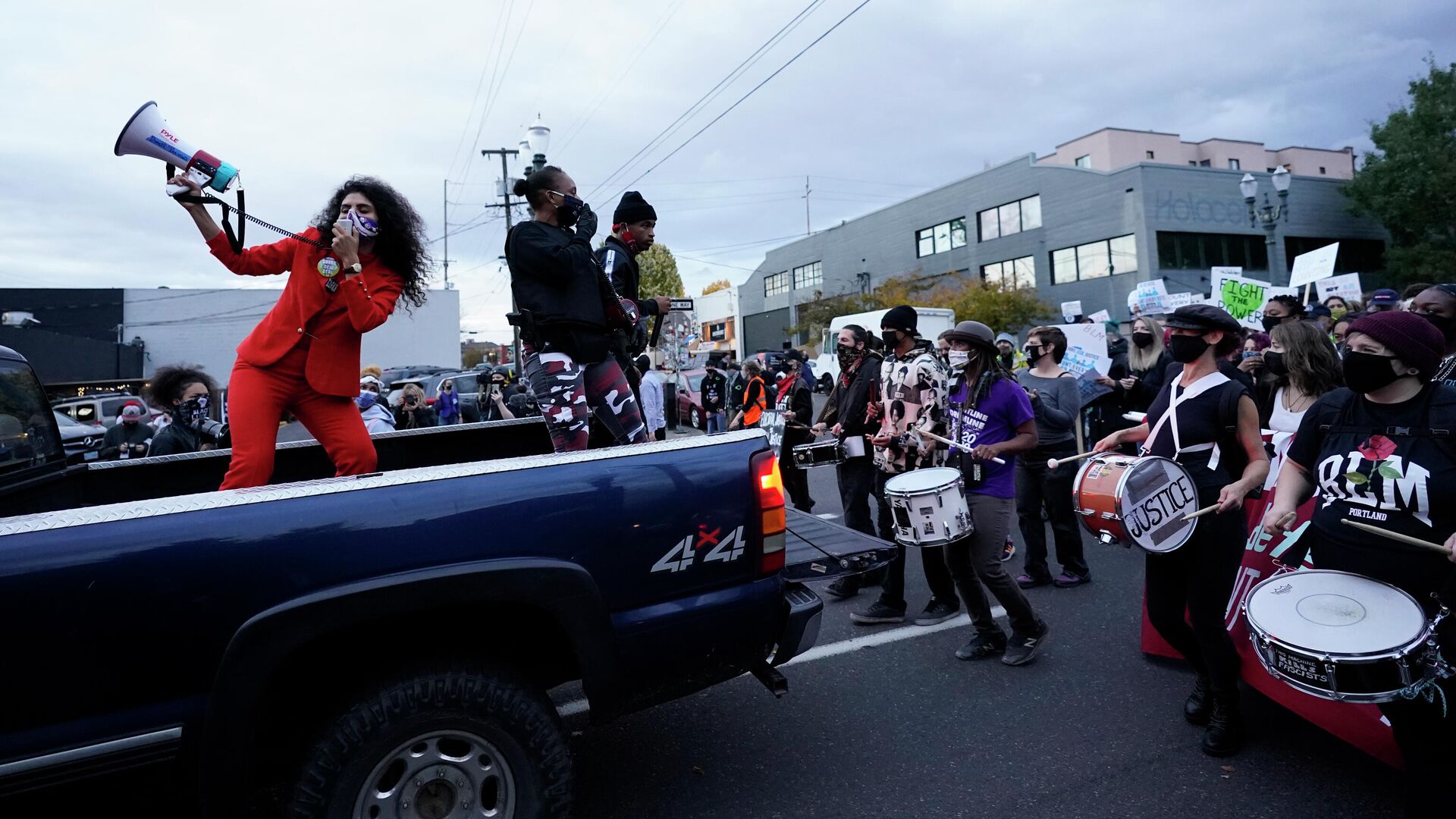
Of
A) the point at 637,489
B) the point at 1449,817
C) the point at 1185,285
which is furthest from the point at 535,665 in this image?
the point at 1185,285

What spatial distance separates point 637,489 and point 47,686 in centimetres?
149

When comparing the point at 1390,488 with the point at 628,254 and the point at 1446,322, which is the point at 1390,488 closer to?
the point at 1446,322

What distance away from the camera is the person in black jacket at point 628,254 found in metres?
4.00

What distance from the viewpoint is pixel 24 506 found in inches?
121

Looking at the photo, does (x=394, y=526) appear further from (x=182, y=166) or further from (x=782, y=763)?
(x=782, y=763)

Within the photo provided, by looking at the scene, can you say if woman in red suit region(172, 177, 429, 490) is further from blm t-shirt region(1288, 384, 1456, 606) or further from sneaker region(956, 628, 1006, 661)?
blm t-shirt region(1288, 384, 1456, 606)

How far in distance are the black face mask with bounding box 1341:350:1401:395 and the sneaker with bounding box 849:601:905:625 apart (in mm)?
3079

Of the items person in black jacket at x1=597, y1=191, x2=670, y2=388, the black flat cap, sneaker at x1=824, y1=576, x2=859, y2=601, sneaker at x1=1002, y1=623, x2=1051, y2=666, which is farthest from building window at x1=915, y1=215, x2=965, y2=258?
person in black jacket at x1=597, y1=191, x2=670, y2=388

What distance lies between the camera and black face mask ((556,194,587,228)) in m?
3.75

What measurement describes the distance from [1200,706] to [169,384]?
24.5 ft

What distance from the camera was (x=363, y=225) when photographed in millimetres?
3391

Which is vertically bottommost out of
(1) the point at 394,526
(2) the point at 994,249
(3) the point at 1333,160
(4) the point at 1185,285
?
(1) the point at 394,526

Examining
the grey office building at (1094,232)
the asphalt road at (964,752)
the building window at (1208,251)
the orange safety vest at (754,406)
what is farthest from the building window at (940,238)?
the asphalt road at (964,752)

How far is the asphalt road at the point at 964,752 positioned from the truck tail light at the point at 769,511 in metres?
1.00
